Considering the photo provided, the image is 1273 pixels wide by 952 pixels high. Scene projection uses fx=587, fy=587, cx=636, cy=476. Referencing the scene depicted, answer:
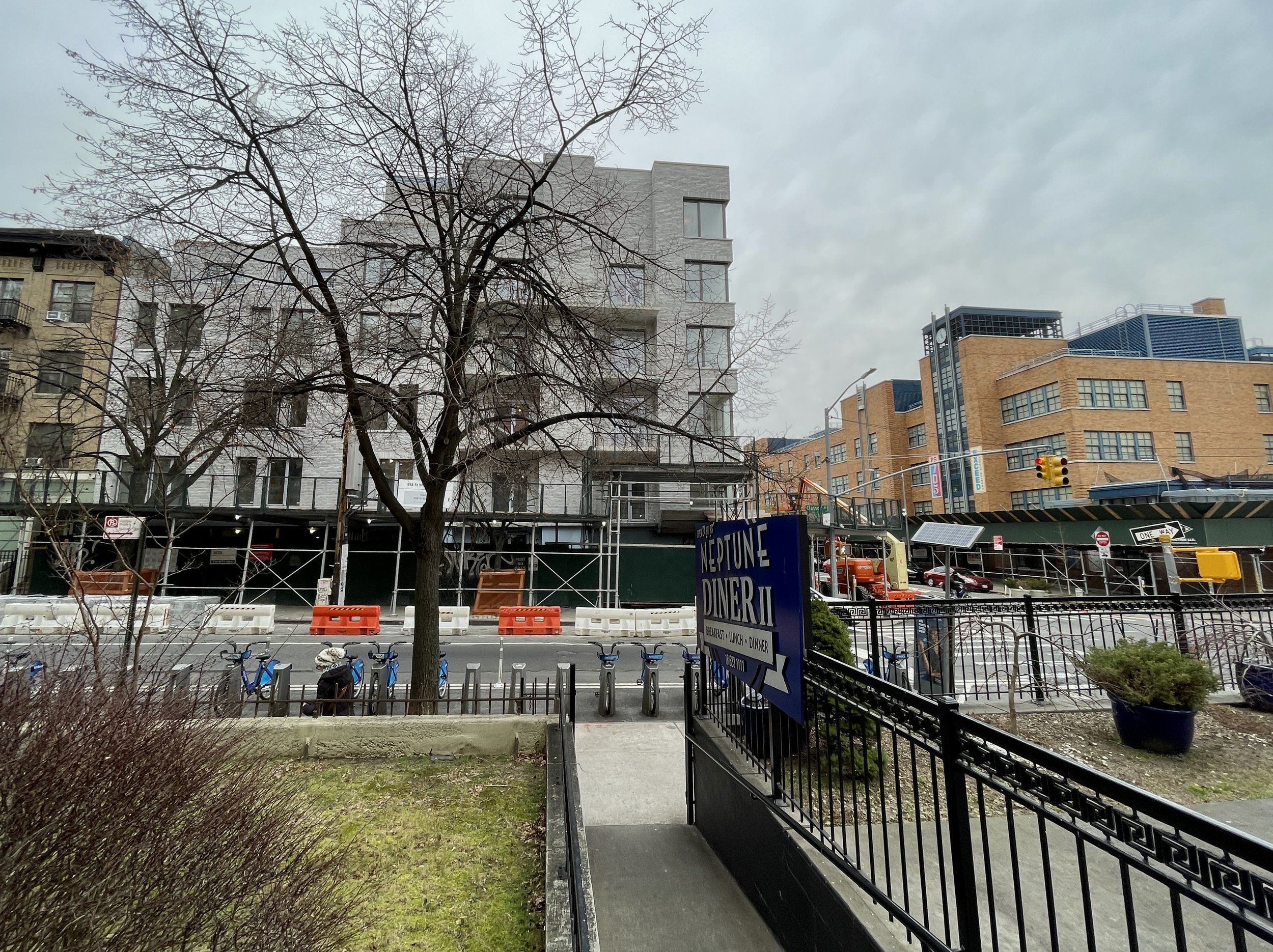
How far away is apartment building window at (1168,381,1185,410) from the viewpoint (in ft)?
139

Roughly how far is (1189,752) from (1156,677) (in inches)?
35.8

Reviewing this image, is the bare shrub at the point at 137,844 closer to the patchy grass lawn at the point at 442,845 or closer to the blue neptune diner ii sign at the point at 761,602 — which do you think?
the patchy grass lawn at the point at 442,845

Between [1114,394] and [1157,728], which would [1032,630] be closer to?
[1157,728]

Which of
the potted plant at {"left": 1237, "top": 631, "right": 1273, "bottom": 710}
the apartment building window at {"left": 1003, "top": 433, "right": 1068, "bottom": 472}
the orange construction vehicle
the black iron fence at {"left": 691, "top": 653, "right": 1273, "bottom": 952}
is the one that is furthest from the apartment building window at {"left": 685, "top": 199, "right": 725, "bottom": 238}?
the apartment building window at {"left": 1003, "top": 433, "right": 1068, "bottom": 472}

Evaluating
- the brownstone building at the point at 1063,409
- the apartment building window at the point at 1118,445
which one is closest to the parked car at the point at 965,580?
the brownstone building at the point at 1063,409

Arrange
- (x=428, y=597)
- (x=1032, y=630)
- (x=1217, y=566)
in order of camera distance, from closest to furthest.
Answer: (x=428, y=597) → (x=1032, y=630) → (x=1217, y=566)

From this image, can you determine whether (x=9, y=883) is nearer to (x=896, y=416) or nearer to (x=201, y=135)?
(x=201, y=135)

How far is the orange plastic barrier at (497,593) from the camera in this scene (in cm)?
2111

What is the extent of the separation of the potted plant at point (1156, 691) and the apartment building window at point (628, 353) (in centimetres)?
549

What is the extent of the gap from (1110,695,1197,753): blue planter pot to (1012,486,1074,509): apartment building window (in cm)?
4119

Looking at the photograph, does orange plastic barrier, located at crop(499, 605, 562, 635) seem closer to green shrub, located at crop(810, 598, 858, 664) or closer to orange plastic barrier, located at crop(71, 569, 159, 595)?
orange plastic barrier, located at crop(71, 569, 159, 595)

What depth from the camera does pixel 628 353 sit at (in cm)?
783

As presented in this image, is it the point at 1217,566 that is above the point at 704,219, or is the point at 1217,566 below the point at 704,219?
below

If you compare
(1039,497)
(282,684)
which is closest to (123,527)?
(282,684)
